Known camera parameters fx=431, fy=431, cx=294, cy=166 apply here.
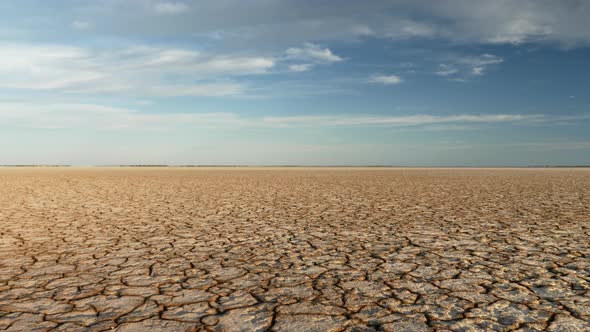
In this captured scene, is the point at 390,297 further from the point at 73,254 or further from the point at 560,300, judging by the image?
the point at 73,254

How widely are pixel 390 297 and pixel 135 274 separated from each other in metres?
2.13

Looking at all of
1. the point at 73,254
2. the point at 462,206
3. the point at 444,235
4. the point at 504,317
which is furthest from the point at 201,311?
the point at 462,206

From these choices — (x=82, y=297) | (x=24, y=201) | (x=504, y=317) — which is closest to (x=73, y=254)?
(x=82, y=297)

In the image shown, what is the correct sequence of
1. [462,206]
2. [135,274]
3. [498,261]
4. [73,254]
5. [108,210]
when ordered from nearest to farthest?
[135,274] → [498,261] → [73,254] → [108,210] → [462,206]

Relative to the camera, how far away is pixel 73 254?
4.42 meters

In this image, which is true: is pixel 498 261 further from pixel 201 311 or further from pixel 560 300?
pixel 201 311

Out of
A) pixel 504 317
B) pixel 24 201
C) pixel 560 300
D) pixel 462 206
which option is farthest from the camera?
pixel 24 201

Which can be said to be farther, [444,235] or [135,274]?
[444,235]

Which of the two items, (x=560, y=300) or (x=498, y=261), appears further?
(x=498, y=261)

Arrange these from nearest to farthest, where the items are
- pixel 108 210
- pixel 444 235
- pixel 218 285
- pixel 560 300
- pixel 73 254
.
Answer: pixel 560 300 → pixel 218 285 → pixel 73 254 → pixel 444 235 → pixel 108 210

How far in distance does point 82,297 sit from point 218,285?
0.96 metres

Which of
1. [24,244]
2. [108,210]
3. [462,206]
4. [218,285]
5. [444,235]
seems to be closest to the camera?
[218,285]

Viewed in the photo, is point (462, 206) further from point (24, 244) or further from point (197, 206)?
point (24, 244)

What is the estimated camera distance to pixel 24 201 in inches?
396
